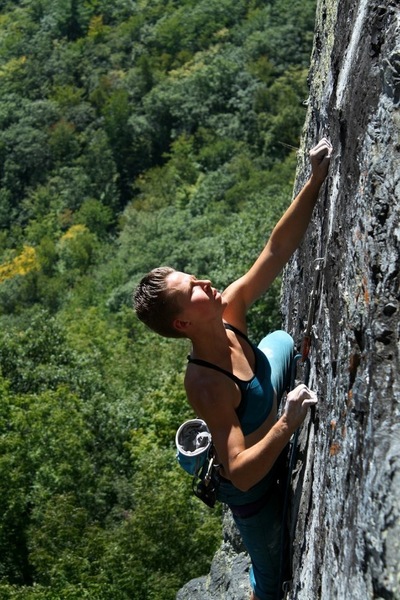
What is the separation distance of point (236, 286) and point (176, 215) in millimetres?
50436

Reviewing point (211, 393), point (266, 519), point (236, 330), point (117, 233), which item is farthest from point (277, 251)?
point (117, 233)

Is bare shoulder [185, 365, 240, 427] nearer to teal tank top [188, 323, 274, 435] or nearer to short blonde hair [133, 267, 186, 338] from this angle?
teal tank top [188, 323, 274, 435]

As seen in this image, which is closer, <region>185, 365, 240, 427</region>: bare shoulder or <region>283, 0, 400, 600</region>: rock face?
<region>283, 0, 400, 600</region>: rock face

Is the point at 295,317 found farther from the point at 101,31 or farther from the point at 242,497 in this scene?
the point at 101,31

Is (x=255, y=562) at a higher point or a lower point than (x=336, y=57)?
lower

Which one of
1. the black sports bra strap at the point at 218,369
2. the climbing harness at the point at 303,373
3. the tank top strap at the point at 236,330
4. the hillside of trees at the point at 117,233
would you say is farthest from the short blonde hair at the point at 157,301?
the hillside of trees at the point at 117,233

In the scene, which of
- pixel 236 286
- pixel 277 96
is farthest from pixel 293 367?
pixel 277 96

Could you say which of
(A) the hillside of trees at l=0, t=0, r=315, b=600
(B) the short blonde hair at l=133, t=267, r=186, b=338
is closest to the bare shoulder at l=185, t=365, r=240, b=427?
(B) the short blonde hair at l=133, t=267, r=186, b=338

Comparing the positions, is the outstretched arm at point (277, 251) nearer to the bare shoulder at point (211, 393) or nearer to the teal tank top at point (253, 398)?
the teal tank top at point (253, 398)

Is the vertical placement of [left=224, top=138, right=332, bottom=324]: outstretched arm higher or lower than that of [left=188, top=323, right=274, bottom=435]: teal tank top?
higher

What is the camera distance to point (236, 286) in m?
4.66

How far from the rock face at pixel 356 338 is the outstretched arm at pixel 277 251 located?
8 cm

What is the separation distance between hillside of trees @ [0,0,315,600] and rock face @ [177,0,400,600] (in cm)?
207

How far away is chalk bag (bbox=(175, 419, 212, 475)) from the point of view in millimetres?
4598
